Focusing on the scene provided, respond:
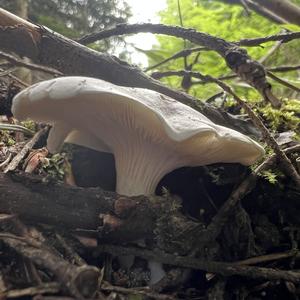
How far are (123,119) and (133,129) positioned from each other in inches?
3.0

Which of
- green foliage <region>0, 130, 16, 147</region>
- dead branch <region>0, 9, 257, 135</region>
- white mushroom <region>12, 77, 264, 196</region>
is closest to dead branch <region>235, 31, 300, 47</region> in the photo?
dead branch <region>0, 9, 257, 135</region>

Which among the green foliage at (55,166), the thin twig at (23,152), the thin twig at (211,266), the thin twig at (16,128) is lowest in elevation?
the thin twig at (211,266)

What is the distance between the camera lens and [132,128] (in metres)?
1.42

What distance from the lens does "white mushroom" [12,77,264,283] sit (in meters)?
1.21

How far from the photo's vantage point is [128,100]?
3.86ft

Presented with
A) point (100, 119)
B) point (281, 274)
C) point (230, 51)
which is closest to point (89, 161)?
point (100, 119)

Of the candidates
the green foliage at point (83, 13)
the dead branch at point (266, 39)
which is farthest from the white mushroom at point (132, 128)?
the green foliage at point (83, 13)

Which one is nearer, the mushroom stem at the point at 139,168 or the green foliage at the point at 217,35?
the mushroom stem at the point at 139,168

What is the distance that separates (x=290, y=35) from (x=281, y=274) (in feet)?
4.81

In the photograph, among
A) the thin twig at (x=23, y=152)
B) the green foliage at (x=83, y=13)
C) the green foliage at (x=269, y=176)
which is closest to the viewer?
the thin twig at (x=23, y=152)

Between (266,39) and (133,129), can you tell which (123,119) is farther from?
(266,39)

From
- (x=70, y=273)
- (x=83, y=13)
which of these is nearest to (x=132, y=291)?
(x=70, y=273)

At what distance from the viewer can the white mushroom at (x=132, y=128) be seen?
1.21 m

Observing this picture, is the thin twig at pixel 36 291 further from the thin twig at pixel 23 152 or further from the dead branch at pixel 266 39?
the dead branch at pixel 266 39
